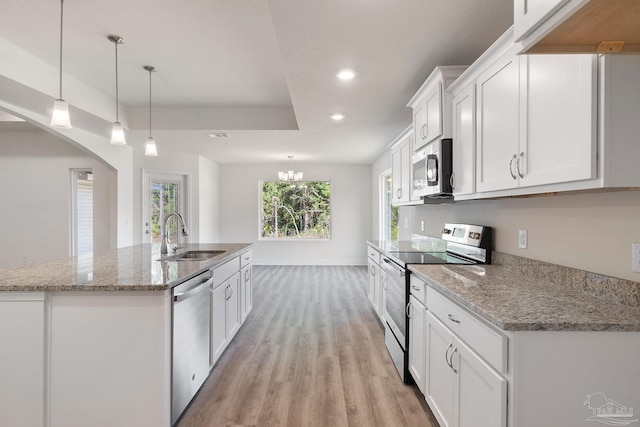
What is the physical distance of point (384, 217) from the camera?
6.53m

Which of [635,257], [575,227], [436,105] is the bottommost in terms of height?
[635,257]

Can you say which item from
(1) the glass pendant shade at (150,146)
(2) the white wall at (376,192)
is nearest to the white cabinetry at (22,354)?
(1) the glass pendant shade at (150,146)

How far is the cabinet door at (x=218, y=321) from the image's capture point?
2.44 m

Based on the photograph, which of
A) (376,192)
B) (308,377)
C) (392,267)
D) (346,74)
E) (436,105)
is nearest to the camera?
(436,105)

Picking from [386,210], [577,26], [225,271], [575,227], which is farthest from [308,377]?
[386,210]

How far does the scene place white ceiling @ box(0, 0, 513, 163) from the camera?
189 centimetres

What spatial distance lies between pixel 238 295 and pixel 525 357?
8.60ft

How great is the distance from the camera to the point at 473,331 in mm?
Result: 1322

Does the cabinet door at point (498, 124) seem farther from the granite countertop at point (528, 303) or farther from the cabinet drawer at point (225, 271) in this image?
the cabinet drawer at point (225, 271)

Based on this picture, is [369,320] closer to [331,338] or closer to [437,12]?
[331,338]

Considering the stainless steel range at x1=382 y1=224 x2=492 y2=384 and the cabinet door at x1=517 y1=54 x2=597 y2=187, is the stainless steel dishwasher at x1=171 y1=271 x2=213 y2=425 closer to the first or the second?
the stainless steel range at x1=382 y1=224 x2=492 y2=384

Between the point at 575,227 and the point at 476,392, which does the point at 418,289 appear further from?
the point at 575,227

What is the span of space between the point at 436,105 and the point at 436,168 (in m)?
0.46

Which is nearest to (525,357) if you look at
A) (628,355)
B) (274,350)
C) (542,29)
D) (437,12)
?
(628,355)
